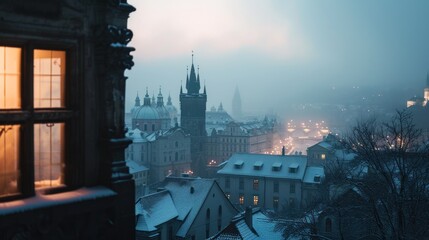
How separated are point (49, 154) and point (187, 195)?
29.7 m

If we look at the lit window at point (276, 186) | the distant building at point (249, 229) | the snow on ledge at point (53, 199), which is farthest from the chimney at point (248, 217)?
the lit window at point (276, 186)

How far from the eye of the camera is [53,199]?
458 cm

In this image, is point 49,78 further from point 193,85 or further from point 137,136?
point 193,85

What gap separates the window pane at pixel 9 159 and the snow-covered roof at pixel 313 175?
169ft

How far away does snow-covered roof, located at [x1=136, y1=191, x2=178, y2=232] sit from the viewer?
1130 inches

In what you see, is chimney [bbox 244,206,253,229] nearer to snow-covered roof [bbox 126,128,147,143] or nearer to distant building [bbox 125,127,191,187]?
distant building [bbox 125,127,191,187]

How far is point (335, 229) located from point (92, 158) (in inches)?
996

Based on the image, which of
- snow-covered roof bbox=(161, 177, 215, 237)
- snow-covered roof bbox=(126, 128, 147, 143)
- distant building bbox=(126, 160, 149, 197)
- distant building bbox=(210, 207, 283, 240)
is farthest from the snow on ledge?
snow-covered roof bbox=(126, 128, 147, 143)

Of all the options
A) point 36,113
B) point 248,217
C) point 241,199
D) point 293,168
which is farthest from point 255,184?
point 36,113

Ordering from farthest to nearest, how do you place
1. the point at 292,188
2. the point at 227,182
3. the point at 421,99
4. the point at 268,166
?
1. the point at 421,99
2. the point at 227,182
3. the point at 268,166
4. the point at 292,188

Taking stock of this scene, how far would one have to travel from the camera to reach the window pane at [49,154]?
184 inches

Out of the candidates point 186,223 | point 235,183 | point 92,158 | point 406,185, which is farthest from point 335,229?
point 235,183

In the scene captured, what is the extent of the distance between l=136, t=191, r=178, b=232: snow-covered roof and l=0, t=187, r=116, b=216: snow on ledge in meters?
24.3

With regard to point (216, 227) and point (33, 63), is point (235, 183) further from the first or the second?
point (33, 63)
